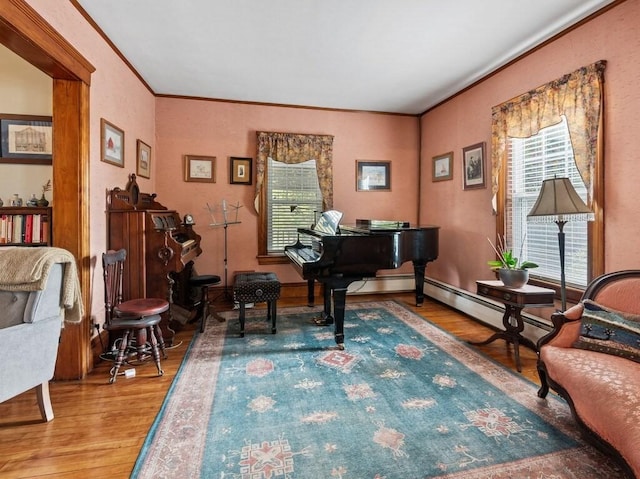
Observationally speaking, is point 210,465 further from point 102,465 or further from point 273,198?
point 273,198

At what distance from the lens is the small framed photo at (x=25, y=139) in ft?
8.89

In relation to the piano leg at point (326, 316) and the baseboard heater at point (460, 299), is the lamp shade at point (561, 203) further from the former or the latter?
the piano leg at point (326, 316)

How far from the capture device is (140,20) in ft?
8.71

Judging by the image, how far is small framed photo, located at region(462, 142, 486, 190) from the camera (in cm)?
377

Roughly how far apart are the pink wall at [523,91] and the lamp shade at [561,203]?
35cm

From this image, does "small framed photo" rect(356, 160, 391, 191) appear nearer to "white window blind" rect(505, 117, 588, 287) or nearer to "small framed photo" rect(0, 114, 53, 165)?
"white window blind" rect(505, 117, 588, 287)

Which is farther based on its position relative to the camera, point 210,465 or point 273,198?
point 273,198

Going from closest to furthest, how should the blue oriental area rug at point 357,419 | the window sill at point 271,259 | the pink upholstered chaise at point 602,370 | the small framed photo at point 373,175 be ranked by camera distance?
the pink upholstered chaise at point 602,370 < the blue oriental area rug at point 357,419 < the window sill at point 271,259 < the small framed photo at point 373,175

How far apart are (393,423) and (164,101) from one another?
4.58 metres

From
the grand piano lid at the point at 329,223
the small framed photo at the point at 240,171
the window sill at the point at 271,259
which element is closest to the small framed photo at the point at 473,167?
the grand piano lid at the point at 329,223

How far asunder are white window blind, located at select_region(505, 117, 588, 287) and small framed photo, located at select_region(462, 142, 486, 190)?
379mm

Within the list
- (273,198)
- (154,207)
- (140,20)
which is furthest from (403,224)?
(140,20)

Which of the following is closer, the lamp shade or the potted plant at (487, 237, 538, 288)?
the lamp shade

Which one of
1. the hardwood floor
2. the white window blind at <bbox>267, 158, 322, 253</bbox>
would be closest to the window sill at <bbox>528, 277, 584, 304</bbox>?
the hardwood floor
